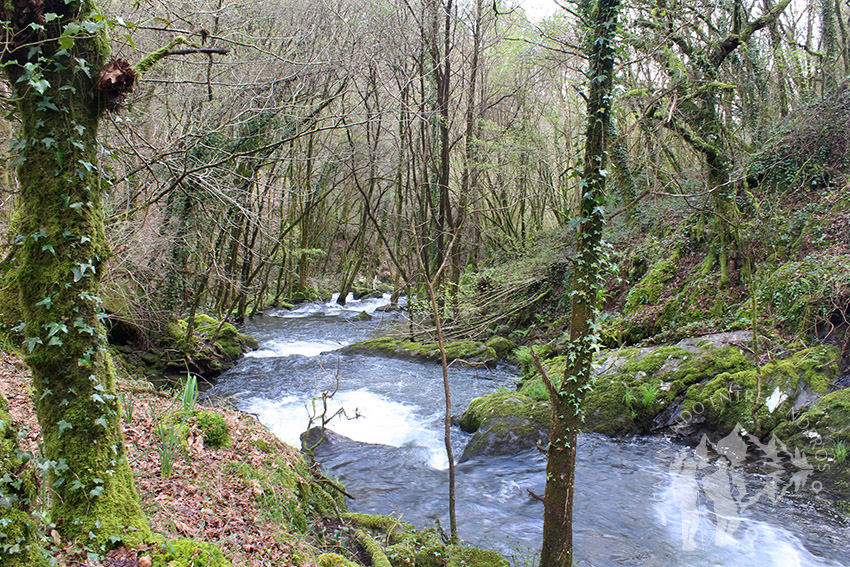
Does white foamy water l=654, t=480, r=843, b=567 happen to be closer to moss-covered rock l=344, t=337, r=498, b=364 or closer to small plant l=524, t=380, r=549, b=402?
small plant l=524, t=380, r=549, b=402

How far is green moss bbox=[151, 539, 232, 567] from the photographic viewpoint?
2584 millimetres

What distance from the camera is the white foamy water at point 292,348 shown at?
13352 millimetres

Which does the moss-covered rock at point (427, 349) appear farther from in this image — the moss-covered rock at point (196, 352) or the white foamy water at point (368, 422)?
the moss-covered rock at point (196, 352)

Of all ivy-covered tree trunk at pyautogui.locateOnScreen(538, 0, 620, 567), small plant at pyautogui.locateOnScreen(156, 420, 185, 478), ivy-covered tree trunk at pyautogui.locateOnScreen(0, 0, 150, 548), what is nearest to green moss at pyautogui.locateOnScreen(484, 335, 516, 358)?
ivy-covered tree trunk at pyautogui.locateOnScreen(538, 0, 620, 567)

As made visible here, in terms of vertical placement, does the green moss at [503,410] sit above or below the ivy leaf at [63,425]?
below

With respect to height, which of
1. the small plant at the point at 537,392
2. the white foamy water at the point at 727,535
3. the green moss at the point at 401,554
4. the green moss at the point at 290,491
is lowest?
the white foamy water at the point at 727,535

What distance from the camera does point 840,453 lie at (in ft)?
19.0

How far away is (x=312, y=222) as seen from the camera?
90.2 ft

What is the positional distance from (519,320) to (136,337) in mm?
10045

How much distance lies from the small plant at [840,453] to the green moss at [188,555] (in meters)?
6.63

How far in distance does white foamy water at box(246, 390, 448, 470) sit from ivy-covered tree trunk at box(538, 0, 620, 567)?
358 cm

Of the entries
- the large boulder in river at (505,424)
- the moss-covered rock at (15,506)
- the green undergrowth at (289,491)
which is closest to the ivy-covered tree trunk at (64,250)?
the moss-covered rock at (15,506)

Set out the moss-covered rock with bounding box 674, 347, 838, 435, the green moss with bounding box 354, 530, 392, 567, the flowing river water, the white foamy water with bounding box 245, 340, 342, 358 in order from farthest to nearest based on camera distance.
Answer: the white foamy water with bounding box 245, 340, 342, 358
the moss-covered rock with bounding box 674, 347, 838, 435
the flowing river water
the green moss with bounding box 354, 530, 392, 567

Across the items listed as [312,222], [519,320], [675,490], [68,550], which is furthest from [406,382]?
[312,222]
